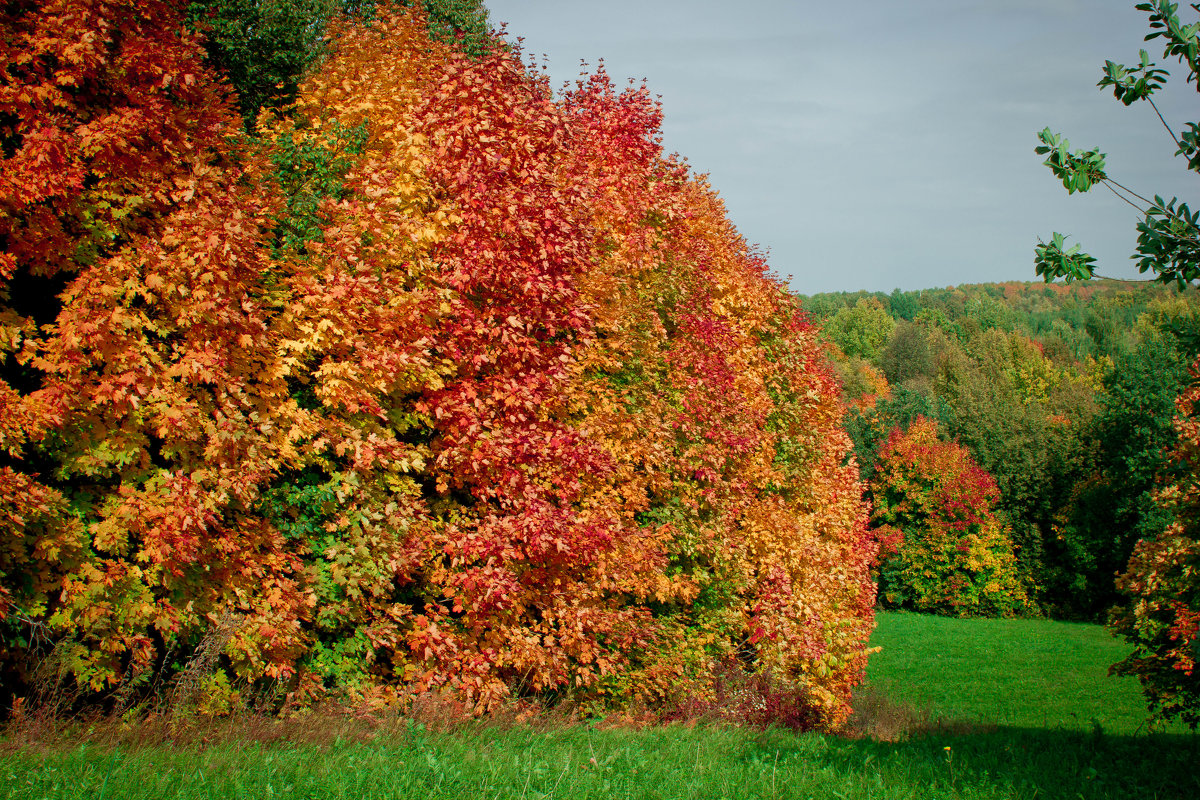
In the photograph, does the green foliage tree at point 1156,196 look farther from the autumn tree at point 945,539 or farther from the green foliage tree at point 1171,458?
the autumn tree at point 945,539

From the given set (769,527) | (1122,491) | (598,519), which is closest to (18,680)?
(598,519)

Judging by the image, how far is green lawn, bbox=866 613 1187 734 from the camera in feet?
83.5

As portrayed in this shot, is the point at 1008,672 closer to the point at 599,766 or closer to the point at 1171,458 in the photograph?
the point at 1171,458

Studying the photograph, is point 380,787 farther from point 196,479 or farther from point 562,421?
point 562,421

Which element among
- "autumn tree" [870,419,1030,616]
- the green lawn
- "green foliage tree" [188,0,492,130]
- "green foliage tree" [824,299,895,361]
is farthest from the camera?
"green foliage tree" [824,299,895,361]

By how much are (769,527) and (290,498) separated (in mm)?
11712

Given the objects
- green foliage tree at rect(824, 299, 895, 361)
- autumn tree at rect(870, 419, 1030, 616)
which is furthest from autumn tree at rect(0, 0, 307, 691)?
green foliage tree at rect(824, 299, 895, 361)

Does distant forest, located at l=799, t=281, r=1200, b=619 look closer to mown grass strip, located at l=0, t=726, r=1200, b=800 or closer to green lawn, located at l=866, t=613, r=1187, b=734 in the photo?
green lawn, located at l=866, t=613, r=1187, b=734

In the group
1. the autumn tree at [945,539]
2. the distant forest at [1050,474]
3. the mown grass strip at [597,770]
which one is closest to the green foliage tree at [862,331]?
the distant forest at [1050,474]

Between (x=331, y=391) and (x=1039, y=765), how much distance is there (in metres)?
8.17

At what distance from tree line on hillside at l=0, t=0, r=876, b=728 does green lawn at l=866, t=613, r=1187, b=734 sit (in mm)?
14106

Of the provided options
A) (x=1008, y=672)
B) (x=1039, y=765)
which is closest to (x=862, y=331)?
(x=1008, y=672)

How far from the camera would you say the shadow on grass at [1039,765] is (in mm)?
6742

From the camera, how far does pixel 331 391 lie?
27.7 ft
